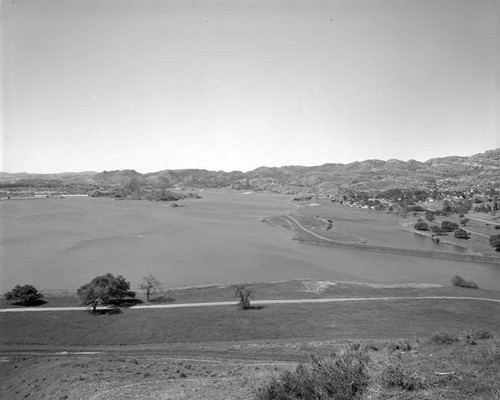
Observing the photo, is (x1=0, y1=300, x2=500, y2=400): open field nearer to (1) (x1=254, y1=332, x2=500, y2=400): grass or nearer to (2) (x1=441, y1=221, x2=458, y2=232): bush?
(1) (x1=254, y1=332, x2=500, y2=400): grass

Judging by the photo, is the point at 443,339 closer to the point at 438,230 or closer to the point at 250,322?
the point at 250,322

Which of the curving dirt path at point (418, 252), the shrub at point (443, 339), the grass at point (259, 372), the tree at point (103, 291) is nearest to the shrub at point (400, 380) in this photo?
the grass at point (259, 372)

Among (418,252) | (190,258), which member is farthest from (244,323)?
(418,252)

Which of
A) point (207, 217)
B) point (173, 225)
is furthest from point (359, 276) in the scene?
point (207, 217)

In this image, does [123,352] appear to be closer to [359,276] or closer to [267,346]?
[267,346]

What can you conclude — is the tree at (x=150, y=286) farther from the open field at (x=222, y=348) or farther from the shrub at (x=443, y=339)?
the shrub at (x=443, y=339)
